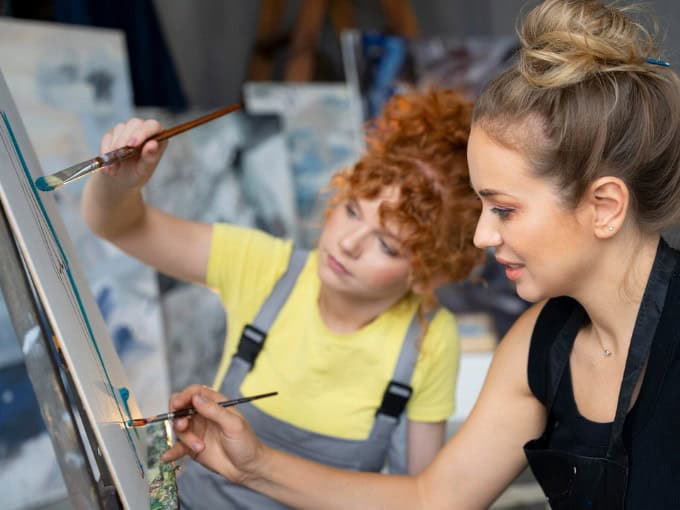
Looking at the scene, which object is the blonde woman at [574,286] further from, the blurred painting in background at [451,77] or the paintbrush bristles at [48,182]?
the blurred painting in background at [451,77]

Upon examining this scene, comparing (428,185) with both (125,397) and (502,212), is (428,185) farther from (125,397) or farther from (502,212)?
(125,397)

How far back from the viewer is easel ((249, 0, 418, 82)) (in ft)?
10.5

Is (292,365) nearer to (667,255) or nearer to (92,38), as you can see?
(667,255)

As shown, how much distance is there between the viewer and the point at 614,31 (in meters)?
1.14

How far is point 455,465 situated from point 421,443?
268mm

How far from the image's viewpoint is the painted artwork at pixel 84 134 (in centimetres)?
241

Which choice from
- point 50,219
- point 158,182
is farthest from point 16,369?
point 50,219

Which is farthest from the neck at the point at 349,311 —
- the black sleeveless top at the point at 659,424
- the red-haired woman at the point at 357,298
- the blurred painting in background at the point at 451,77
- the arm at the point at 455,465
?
the blurred painting in background at the point at 451,77

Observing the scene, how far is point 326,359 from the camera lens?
1.69 metres

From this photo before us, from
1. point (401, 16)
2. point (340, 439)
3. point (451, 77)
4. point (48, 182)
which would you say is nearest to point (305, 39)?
point (401, 16)

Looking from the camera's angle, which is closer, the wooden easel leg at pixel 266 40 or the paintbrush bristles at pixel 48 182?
the paintbrush bristles at pixel 48 182

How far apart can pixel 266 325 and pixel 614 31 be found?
0.89 metres

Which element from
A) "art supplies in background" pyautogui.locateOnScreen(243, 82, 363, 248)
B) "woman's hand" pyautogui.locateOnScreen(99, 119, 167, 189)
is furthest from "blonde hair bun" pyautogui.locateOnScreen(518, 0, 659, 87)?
"art supplies in background" pyautogui.locateOnScreen(243, 82, 363, 248)

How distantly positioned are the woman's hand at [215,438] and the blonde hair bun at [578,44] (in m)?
0.65
